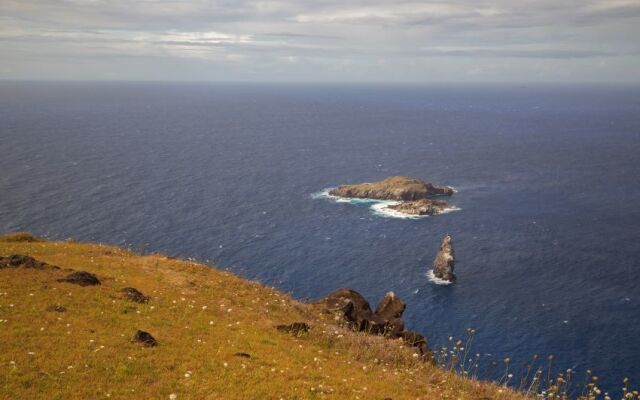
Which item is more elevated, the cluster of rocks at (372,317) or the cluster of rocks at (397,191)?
the cluster of rocks at (372,317)

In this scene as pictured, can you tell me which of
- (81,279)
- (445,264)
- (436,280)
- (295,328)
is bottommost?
(436,280)

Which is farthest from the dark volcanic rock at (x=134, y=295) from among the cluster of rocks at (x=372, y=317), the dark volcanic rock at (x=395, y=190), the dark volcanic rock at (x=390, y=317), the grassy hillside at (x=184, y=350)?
the dark volcanic rock at (x=395, y=190)

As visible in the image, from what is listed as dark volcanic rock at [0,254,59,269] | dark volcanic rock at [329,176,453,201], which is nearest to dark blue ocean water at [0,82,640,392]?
dark volcanic rock at [329,176,453,201]

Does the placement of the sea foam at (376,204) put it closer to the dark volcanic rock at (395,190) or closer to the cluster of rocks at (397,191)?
the cluster of rocks at (397,191)

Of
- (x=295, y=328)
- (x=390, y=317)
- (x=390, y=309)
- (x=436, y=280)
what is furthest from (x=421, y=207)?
(x=295, y=328)

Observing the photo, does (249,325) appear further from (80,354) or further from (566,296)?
(566,296)

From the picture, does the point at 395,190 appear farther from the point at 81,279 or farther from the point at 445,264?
the point at 81,279
